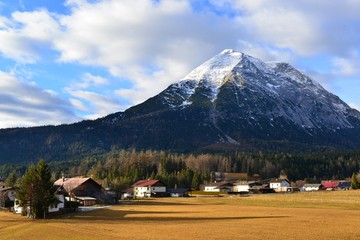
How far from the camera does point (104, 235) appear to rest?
1674 inches

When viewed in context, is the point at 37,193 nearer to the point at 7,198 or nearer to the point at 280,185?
the point at 7,198

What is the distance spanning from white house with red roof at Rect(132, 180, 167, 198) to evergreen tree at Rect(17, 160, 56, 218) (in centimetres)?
8777

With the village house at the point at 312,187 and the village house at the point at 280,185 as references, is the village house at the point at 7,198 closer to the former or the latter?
the village house at the point at 280,185

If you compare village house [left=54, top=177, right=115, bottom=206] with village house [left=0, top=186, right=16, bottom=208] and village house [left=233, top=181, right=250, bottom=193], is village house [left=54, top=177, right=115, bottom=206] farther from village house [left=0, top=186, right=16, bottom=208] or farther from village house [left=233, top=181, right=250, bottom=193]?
village house [left=233, top=181, right=250, bottom=193]

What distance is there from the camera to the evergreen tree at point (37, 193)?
217 ft

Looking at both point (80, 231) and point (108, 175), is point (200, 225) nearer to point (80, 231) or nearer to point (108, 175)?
point (80, 231)

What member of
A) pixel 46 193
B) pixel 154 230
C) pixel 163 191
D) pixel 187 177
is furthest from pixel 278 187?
pixel 154 230

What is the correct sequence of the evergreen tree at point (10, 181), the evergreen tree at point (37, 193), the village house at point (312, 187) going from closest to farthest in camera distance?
the evergreen tree at point (37, 193) < the evergreen tree at point (10, 181) < the village house at point (312, 187)

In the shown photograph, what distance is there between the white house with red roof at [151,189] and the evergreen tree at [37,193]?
288 feet

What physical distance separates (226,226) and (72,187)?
7044 cm

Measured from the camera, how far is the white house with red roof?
155 metres

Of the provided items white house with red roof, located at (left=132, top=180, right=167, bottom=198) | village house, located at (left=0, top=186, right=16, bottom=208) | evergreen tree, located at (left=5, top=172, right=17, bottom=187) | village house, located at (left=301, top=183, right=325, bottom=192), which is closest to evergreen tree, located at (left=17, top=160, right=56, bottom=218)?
village house, located at (left=0, top=186, right=16, bottom=208)

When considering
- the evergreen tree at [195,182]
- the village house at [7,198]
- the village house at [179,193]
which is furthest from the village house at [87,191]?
the evergreen tree at [195,182]

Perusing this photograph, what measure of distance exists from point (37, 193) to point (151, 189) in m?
89.9
